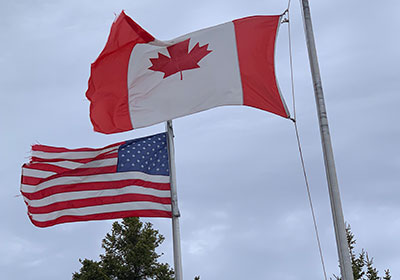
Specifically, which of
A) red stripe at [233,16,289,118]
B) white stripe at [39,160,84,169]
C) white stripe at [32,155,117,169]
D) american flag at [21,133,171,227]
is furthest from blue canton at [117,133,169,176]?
red stripe at [233,16,289,118]

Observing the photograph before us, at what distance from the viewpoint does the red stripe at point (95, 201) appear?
12312 millimetres

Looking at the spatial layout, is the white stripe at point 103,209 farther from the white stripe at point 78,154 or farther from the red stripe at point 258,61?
the red stripe at point 258,61

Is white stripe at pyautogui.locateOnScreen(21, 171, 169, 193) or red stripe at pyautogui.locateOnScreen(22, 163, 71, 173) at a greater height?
red stripe at pyautogui.locateOnScreen(22, 163, 71, 173)

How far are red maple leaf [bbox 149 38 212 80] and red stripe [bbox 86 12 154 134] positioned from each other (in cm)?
45

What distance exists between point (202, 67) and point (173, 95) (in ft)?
2.33

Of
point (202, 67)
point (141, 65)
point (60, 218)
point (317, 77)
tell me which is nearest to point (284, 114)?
point (317, 77)

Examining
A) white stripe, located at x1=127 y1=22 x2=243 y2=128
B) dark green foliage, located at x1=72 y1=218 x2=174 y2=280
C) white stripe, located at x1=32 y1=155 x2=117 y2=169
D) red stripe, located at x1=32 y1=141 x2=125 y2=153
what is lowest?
white stripe, located at x1=32 y1=155 x2=117 y2=169

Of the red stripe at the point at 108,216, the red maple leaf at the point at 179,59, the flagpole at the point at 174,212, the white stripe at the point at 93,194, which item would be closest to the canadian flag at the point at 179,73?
the red maple leaf at the point at 179,59

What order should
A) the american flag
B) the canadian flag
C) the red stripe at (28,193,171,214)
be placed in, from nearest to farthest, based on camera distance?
the canadian flag < the red stripe at (28,193,171,214) < the american flag

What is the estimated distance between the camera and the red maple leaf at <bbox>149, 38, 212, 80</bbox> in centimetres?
1238

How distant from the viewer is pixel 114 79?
12828 millimetres

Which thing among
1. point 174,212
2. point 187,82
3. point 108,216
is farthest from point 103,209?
point 187,82

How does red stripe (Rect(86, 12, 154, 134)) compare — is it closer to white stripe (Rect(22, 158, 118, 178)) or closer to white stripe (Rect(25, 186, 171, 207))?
white stripe (Rect(22, 158, 118, 178))

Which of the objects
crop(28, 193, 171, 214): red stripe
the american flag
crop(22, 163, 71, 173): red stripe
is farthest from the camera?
crop(22, 163, 71, 173): red stripe
